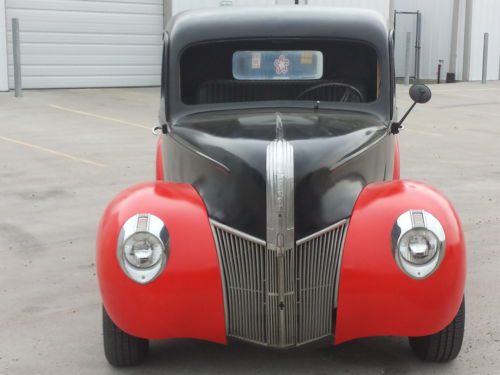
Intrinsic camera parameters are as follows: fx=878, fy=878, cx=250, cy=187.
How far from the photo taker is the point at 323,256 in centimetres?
416

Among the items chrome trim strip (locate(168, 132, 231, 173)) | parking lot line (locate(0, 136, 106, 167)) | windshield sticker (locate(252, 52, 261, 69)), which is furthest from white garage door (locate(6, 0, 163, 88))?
chrome trim strip (locate(168, 132, 231, 173))

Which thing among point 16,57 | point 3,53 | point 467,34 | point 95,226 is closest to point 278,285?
point 95,226

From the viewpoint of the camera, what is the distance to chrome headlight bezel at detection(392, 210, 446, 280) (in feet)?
13.4

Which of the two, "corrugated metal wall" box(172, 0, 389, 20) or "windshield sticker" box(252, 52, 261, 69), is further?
"corrugated metal wall" box(172, 0, 389, 20)

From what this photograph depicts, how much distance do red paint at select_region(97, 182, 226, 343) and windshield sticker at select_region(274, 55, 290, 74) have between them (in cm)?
160

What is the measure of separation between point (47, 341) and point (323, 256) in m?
1.80

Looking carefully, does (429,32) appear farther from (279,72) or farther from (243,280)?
(243,280)

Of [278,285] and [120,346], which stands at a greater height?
[278,285]

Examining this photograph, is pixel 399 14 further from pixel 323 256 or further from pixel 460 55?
pixel 323 256

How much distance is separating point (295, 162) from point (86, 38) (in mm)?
15278

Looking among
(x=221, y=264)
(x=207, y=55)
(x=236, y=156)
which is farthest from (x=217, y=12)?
(x=221, y=264)

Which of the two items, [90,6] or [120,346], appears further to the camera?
[90,6]

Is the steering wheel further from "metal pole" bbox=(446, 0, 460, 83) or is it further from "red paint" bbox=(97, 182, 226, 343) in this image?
"metal pole" bbox=(446, 0, 460, 83)

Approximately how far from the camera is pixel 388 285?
4062mm
